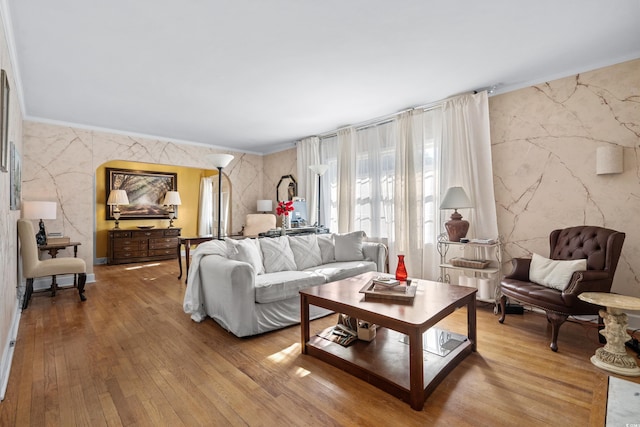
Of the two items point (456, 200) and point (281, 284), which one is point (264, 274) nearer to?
point (281, 284)

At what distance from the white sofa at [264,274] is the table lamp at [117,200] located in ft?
14.7

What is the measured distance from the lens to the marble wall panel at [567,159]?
2967 millimetres

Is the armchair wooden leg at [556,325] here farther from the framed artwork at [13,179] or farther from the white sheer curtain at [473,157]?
the framed artwork at [13,179]

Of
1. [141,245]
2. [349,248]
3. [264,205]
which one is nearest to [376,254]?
[349,248]

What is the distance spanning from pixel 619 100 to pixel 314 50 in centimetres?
293

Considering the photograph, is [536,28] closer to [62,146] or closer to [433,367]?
[433,367]

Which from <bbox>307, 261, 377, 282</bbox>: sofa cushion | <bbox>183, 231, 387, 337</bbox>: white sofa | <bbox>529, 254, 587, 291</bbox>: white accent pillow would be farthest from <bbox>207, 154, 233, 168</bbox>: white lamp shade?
<bbox>529, 254, 587, 291</bbox>: white accent pillow

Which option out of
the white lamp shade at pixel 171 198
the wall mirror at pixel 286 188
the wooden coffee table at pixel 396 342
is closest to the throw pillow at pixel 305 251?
the wooden coffee table at pixel 396 342

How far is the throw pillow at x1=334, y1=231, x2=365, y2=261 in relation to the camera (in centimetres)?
422

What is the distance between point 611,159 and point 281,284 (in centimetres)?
333

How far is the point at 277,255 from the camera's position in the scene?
3646 mm

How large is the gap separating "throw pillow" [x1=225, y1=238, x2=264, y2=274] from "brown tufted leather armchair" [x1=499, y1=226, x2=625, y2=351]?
2.49 m

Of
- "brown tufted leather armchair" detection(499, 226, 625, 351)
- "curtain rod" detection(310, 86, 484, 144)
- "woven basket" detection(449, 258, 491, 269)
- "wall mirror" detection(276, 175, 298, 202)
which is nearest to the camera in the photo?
"brown tufted leather armchair" detection(499, 226, 625, 351)

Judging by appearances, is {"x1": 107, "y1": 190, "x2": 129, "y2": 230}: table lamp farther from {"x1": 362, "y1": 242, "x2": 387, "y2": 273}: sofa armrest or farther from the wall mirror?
{"x1": 362, "y1": 242, "x2": 387, "y2": 273}: sofa armrest
